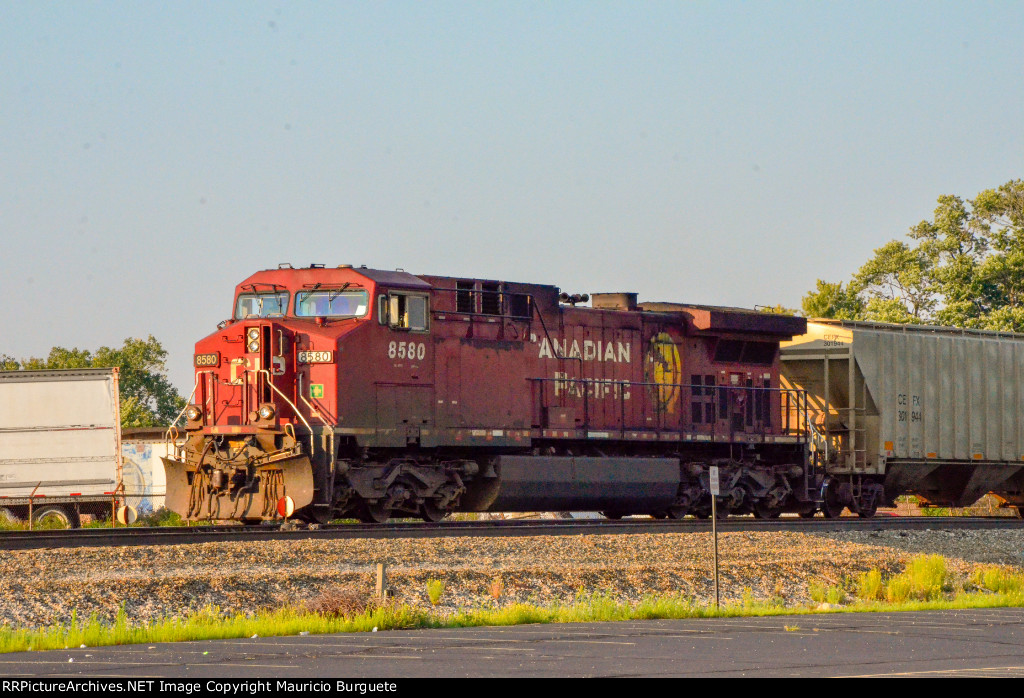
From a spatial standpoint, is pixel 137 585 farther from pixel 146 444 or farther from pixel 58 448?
pixel 146 444

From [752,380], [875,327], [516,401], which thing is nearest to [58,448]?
[516,401]

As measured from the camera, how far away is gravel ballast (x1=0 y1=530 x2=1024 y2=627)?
13.7 meters

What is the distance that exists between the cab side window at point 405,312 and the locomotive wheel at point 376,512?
8.95ft

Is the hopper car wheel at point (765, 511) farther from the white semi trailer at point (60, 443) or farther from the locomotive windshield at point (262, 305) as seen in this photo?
the white semi trailer at point (60, 443)

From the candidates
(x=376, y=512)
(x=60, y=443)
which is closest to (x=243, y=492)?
(x=376, y=512)

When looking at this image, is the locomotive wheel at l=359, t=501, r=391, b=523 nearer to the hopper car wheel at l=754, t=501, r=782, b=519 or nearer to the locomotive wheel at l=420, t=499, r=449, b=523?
the locomotive wheel at l=420, t=499, r=449, b=523

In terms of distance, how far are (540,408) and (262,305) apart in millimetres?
4991

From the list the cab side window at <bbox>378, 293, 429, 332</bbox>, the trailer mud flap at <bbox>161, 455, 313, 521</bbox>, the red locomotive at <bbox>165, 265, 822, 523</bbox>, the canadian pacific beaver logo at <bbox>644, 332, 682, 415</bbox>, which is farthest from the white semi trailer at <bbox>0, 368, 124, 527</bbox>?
the canadian pacific beaver logo at <bbox>644, 332, 682, 415</bbox>

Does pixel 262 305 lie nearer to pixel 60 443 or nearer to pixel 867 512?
pixel 60 443

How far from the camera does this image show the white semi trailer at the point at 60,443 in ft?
88.7

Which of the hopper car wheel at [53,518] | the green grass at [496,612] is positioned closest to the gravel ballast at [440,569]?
the green grass at [496,612]

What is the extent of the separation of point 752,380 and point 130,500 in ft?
54.5

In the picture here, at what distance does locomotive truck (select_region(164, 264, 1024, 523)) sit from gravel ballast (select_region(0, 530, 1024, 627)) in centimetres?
303
